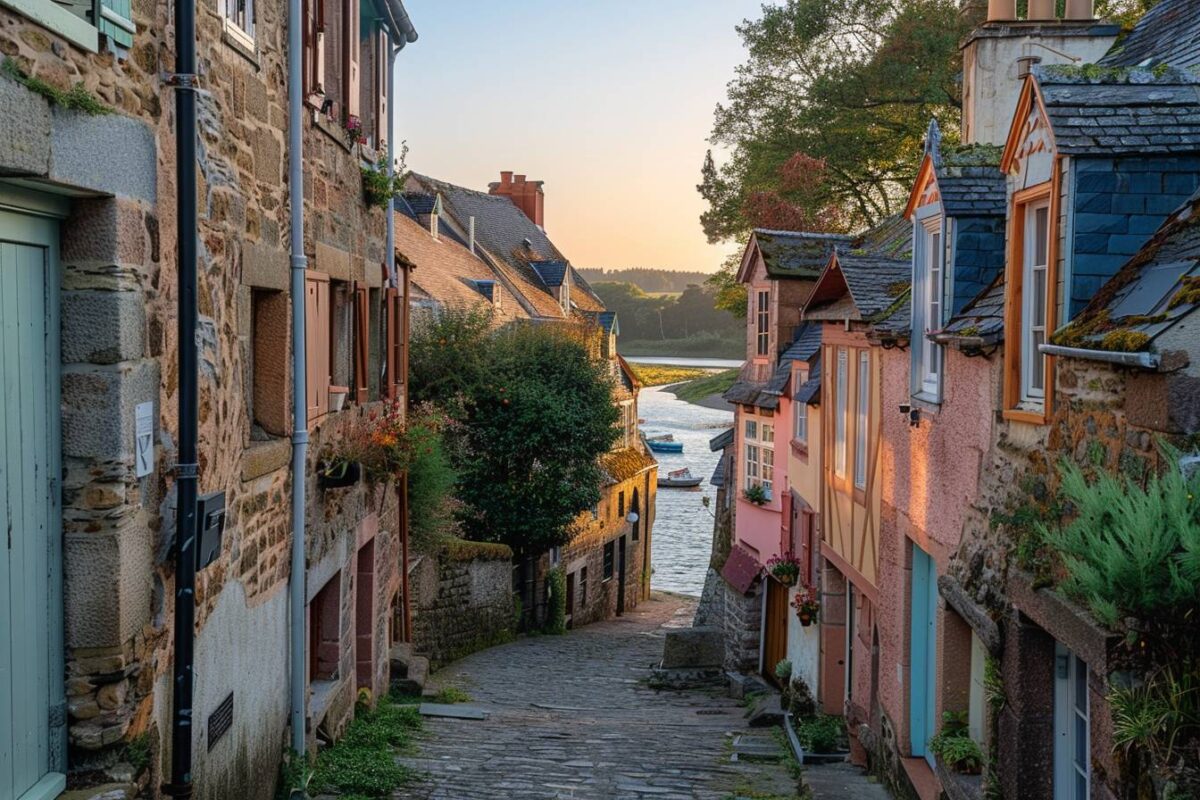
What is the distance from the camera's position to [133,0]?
4512mm

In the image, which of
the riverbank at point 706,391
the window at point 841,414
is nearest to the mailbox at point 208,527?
the window at point 841,414

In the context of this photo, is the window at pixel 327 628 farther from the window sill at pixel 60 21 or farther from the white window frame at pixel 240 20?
the window sill at pixel 60 21

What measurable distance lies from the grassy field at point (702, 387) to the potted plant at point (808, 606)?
2780 inches

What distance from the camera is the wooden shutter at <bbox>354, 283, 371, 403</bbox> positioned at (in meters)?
9.59

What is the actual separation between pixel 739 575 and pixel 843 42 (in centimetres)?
1397

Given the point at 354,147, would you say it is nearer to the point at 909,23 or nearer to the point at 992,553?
the point at 992,553

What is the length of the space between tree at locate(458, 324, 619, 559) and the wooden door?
499 centimetres

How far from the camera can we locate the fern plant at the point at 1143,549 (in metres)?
3.79

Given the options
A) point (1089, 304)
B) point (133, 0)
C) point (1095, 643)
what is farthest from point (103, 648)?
point (1089, 304)

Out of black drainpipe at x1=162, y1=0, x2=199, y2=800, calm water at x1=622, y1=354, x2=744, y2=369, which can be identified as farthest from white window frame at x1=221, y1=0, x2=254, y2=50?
calm water at x1=622, y1=354, x2=744, y2=369

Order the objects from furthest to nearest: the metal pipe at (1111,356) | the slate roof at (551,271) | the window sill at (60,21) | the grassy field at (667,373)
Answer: the grassy field at (667,373), the slate roof at (551,271), the metal pipe at (1111,356), the window sill at (60,21)

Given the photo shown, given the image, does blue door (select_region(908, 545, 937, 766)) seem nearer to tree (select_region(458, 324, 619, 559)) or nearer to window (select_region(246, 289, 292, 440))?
window (select_region(246, 289, 292, 440))

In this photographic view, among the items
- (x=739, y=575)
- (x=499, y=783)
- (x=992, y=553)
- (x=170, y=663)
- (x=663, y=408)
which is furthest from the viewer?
(x=663, y=408)

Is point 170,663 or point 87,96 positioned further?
point 170,663
